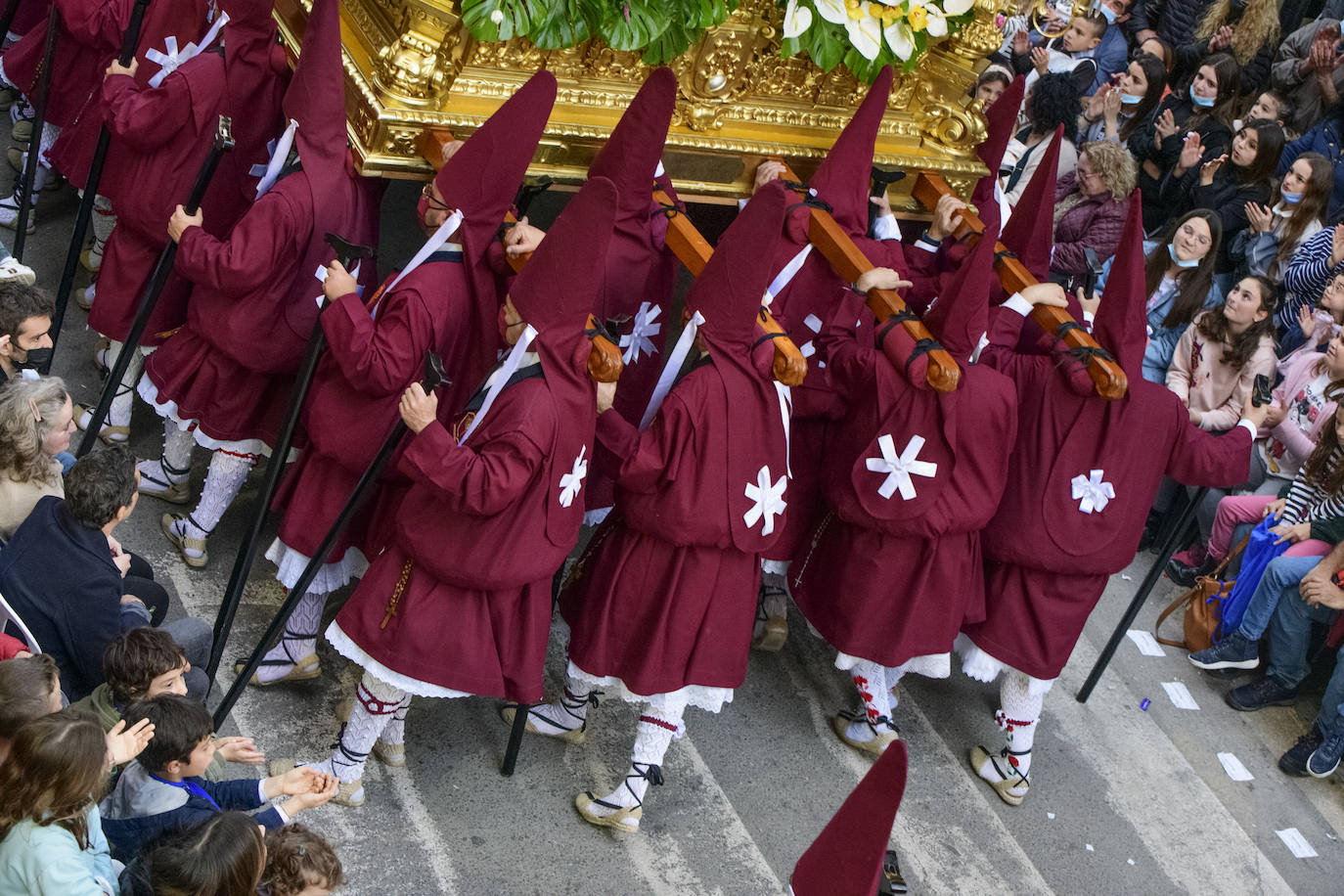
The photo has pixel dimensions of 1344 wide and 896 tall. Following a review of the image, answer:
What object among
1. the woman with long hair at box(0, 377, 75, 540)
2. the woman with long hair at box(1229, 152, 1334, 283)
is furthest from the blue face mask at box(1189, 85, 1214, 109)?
the woman with long hair at box(0, 377, 75, 540)

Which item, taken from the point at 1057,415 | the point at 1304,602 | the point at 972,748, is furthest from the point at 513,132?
the point at 1304,602

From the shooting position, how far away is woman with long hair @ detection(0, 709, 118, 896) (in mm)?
2951

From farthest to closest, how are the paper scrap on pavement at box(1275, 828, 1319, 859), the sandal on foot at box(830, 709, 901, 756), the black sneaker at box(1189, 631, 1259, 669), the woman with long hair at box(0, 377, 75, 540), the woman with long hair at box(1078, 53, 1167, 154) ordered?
1. the woman with long hair at box(1078, 53, 1167, 154)
2. the black sneaker at box(1189, 631, 1259, 669)
3. the paper scrap on pavement at box(1275, 828, 1319, 859)
4. the sandal on foot at box(830, 709, 901, 756)
5. the woman with long hair at box(0, 377, 75, 540)

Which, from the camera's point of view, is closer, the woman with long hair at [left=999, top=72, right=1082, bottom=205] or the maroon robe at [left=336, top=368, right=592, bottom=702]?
the maroon robe at [left=336, top=368, right=592, bottom=702]

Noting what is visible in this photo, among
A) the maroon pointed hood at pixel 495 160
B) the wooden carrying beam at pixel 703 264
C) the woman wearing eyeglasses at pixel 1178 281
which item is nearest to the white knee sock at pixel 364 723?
the maroon pointed hood at pixel 495 160

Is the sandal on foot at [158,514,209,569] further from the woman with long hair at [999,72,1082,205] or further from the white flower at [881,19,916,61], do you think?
the woman with long hair at [999,72,1082,205]

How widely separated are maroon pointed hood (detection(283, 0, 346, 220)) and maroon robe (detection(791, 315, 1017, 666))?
1.77 meters

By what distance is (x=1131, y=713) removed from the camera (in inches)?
238

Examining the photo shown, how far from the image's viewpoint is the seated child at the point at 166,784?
3412 millimetres

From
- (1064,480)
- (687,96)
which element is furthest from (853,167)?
(1064,480)

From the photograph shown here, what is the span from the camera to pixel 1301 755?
5.98 metres

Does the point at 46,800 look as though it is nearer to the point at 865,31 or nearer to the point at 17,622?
the point at 17,622

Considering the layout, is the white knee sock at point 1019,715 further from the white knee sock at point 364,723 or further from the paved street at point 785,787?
the white knee sock at point 364,723

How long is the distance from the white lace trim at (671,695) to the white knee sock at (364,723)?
61 cm
